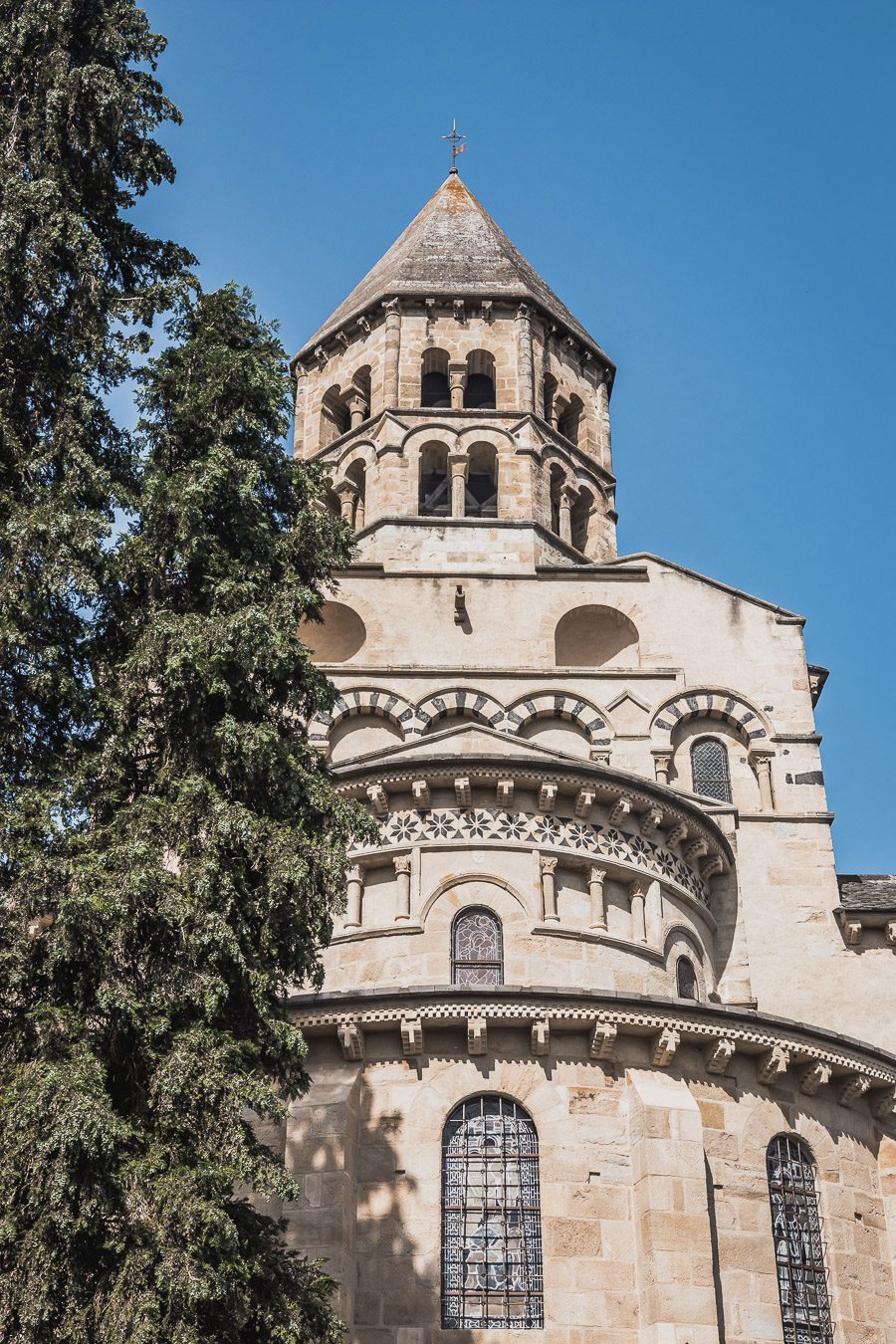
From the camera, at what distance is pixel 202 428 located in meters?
15.7

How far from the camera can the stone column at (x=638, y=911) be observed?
68.5 feet

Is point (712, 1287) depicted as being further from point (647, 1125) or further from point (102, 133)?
point (102, 133)

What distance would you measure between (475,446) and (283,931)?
2065cm

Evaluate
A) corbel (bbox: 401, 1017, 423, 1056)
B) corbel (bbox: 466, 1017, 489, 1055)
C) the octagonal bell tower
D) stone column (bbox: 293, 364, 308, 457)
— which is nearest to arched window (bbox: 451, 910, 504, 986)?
corbel (bbox: 466, 1017, 489, 1055)

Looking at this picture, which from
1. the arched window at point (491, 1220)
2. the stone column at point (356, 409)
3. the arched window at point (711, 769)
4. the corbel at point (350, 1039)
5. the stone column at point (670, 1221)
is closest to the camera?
the stone column at point (670, 1221)

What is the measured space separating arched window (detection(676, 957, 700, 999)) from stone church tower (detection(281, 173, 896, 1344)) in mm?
71

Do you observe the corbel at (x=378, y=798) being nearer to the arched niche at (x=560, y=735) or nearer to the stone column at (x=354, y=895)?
the stone column at (x=354, y=895)

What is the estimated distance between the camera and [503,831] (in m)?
20.8

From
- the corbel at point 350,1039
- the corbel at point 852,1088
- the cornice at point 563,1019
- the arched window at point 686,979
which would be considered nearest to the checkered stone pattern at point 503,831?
the arched window at point 686,979

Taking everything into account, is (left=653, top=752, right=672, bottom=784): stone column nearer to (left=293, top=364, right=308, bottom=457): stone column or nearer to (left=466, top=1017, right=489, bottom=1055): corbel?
(left=466, top=1017, right=489, bottom=1055): corbel

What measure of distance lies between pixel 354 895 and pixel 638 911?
3815mm

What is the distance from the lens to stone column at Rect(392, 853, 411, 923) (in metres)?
20.2

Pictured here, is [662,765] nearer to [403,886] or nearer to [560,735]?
[560,735]

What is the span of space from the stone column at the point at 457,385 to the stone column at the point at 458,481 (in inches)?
45.9
